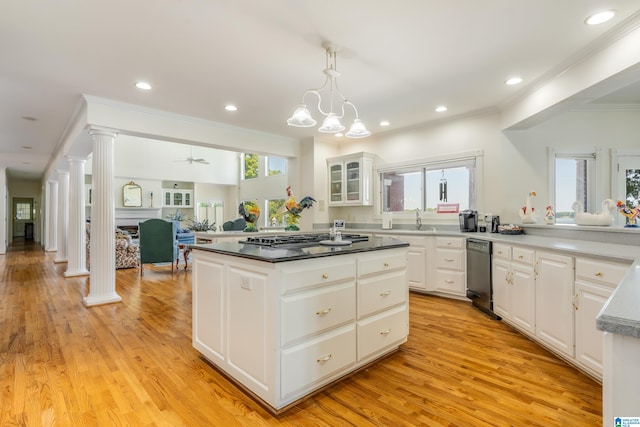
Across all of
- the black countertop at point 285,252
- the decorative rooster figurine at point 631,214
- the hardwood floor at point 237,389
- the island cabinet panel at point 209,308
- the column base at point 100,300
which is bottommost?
the hardwood floor at point 237,389

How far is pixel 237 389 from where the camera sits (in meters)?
2.02

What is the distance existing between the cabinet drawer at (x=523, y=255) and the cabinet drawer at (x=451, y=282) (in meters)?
1.11

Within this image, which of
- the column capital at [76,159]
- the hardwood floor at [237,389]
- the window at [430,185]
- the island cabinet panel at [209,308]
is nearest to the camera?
the hardwood floor at [237,389]

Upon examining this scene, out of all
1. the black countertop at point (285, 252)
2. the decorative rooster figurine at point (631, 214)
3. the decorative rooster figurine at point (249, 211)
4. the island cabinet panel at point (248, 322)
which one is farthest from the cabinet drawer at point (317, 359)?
the decorative rooster figurine at point (631, 214)

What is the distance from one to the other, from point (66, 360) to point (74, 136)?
11.8ft

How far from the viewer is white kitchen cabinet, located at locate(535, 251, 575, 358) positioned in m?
2.28

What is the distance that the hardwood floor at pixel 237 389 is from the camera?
175 centimetres

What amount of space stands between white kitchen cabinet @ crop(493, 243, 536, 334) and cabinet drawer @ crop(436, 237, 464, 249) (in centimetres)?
69

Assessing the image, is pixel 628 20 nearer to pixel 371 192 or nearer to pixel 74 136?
pixel 371 192

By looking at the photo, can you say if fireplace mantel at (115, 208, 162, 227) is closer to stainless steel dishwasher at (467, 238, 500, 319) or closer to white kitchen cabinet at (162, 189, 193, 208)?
white kitchen cabinet at (162, 189, 193, 208)

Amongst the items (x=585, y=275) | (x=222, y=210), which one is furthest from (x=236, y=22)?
(x=222, y=210)

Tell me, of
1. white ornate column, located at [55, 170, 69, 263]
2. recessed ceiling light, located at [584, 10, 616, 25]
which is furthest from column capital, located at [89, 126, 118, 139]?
recessed ceiling light, located at [584, 10, 616, 25]

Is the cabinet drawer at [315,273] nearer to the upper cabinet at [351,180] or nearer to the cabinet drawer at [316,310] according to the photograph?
the cabinet drawer at [316,310]

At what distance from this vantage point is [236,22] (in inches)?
92.0
